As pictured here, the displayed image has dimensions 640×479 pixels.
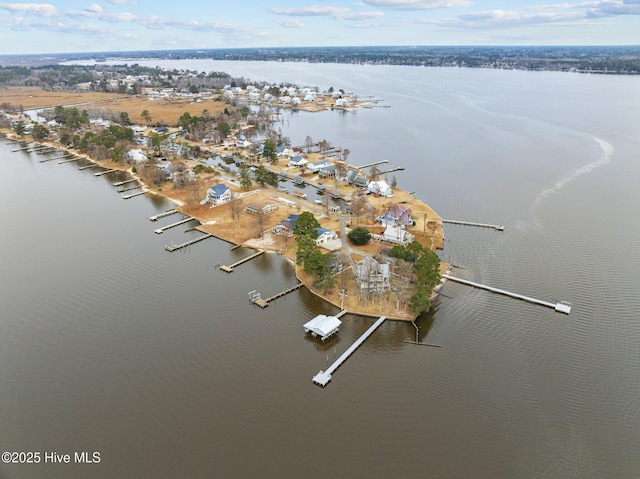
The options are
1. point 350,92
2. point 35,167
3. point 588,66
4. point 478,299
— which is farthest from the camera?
point 588,66

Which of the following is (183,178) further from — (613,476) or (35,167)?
(613,476)

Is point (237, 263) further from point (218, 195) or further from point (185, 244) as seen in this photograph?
point (218, 195)

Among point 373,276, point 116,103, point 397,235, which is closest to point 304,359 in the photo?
point 373,276

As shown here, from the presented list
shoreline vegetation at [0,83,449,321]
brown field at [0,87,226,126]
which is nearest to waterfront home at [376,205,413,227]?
shoreline vegetation at [0,83,449,321]

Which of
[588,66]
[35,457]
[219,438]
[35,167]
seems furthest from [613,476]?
[588,66]

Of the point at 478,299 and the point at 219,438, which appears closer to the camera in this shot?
the point at 219,438

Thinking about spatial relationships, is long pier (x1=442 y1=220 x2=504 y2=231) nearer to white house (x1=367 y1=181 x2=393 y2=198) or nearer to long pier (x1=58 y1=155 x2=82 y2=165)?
white house (x1=367 y1=181 x2=393 y2=198)
